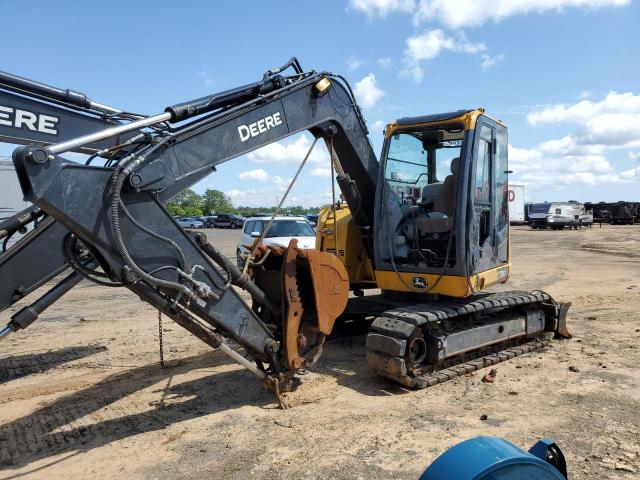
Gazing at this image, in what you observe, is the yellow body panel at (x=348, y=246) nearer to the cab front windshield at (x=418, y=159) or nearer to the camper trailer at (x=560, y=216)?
the cab front windshield at (x=418, y=159)

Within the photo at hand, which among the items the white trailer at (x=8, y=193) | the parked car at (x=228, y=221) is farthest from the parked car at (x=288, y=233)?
the parked car at (x=228, y=221)

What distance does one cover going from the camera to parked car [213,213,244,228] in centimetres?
5556

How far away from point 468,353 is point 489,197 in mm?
1947

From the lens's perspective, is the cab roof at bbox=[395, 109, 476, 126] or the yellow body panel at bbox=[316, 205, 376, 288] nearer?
the cab roof at bbox=[395, 109, 476, 126]

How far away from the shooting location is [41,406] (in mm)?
5273

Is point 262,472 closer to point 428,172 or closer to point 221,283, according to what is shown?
point 221,283

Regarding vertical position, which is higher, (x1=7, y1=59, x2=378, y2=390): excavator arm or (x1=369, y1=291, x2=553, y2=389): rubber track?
(x1=7, y1=59, x2=378, y2=390): excavator arm

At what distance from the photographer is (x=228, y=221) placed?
56000mm

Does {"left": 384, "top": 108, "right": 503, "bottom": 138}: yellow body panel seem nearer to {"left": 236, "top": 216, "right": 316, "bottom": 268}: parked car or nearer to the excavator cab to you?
the excavator cab

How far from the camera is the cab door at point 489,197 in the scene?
597cm

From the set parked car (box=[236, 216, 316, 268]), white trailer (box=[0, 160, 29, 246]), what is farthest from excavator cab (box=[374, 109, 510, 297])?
white trailer (box=[0, 160, 29, 246])

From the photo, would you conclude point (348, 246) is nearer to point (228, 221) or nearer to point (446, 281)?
point (446, 281)

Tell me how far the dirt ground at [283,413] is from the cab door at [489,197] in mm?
1402

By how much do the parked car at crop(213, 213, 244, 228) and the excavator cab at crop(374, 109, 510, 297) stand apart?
4938 centimetres
